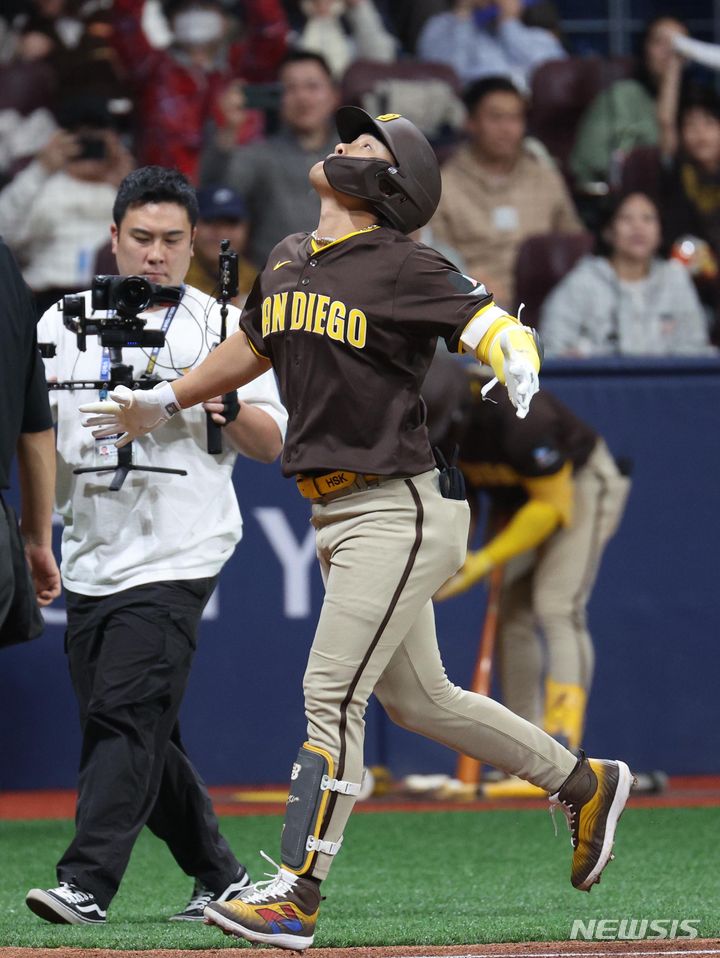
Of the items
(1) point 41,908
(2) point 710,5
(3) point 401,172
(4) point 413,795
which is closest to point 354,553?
(3) point 401,172

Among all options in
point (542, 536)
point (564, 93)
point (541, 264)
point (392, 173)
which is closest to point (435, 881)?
point (542, 536)

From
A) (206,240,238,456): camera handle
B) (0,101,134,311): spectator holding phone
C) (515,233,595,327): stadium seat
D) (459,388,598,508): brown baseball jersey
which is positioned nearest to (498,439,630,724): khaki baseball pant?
(459,388,598,508): brown baseball jersey

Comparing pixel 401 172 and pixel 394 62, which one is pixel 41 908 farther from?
pixel 394 62

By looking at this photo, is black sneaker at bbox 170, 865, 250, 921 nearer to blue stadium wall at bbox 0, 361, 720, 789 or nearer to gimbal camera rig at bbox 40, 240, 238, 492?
gimbal camera rig at bbox 40, 240, 238, 492

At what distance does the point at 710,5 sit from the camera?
988cm

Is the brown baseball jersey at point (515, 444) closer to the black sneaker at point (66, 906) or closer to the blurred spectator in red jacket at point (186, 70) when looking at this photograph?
the blurred spectator in red jacket at point (186, 70)

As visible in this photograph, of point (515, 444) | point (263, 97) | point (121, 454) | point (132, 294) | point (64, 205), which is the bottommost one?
point (515, 444)

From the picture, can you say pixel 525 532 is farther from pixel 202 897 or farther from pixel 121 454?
pixel 121 454

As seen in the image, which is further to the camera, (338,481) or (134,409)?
(134,409)

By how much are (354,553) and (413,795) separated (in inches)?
161

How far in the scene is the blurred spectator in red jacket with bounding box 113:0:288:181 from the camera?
8656 millimetres

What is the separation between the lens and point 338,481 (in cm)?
348

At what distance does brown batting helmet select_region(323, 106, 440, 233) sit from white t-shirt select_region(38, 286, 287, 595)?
93cm

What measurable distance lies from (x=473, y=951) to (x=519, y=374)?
4.36 feet
